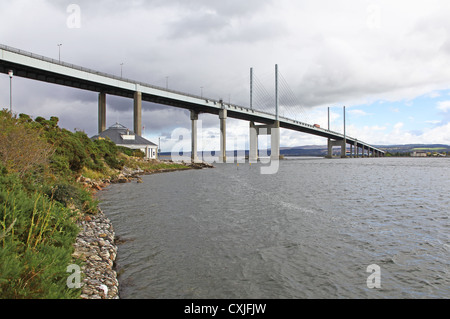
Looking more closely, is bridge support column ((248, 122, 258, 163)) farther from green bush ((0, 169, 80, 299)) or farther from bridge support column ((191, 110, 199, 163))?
green bush ((0, 169, 80, 299))

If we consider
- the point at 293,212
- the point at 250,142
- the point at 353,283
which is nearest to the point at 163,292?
the point at 353,283

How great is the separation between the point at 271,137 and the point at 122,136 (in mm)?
59058

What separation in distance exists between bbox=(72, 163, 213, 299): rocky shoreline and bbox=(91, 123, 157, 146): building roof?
4969 centimetres

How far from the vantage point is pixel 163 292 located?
6336 mm

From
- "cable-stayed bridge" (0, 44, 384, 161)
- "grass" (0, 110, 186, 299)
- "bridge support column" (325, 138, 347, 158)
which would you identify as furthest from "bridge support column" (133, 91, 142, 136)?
"bridge support column" (325, 138, 347, 158)

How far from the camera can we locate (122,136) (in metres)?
60.6

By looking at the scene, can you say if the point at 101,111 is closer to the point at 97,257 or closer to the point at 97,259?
the point at 97,257


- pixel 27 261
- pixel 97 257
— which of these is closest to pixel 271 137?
pixel 97 257

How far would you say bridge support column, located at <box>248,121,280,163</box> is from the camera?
10326 centimetres

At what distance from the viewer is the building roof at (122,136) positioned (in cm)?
5866

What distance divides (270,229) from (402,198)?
14.3 meters

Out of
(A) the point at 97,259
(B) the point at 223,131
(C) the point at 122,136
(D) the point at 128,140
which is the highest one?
(B) the point at 223,131

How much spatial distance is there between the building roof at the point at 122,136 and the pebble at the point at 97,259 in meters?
50.4

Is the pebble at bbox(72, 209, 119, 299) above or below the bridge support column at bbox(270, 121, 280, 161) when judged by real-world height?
below
